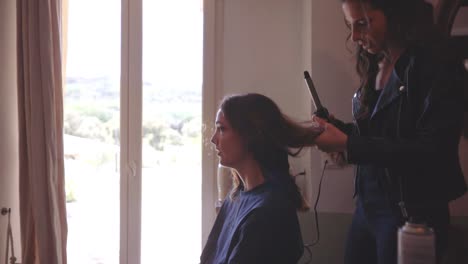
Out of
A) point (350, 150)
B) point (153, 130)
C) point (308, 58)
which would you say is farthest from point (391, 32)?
point (153, 130)

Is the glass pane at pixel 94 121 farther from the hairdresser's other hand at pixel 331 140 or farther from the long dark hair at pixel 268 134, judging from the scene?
the hairdresser's other hand at pixel 331 140

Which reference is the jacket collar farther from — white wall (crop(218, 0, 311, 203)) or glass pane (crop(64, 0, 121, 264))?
glass pane (crop(64, 0, 121, 264))

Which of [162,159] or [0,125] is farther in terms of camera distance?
[162,159]

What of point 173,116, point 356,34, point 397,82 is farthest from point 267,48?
point 397,82

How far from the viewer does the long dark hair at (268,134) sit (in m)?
1.19

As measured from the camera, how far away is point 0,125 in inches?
73.5

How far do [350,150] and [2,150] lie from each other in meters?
1.67

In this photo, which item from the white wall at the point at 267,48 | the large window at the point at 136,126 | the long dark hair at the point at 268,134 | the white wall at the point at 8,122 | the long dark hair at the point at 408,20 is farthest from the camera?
the large window at the point at 136,126

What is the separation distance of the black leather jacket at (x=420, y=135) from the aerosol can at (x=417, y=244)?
90 mm

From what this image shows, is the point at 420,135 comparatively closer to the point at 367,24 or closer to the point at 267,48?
the point at 367,24

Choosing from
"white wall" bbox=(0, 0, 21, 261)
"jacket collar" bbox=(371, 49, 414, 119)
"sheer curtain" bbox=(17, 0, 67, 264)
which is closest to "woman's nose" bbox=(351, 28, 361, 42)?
"jacket collar" bbox=(371, 49, 414, 119)

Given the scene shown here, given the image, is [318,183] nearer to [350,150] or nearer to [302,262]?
[302,262]

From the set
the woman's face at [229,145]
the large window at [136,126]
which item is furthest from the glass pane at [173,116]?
the woman's face at [229,145]

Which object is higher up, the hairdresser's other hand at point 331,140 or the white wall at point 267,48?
the white wall at point 267,48
